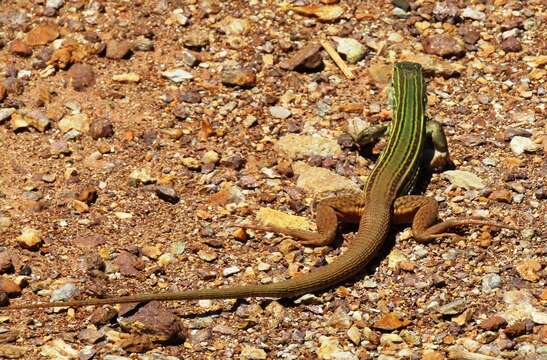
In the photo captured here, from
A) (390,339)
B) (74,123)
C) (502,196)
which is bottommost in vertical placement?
(390,339)

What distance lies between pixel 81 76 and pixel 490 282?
12.0 ft

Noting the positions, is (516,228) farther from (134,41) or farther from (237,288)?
(134,41)

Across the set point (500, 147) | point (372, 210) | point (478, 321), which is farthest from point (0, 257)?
point (500, 147)

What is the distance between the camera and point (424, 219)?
6770 millimetres

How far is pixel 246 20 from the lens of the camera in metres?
8.66

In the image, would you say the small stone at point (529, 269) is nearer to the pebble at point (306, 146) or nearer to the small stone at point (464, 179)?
the small stone at point (464, 179)

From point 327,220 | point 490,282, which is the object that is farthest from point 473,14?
point 490,282

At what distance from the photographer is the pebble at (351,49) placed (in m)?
8.38

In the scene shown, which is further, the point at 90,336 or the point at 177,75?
the point at 177,75

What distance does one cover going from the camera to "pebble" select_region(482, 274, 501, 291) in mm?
6273

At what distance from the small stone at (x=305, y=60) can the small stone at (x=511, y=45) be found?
156 cm

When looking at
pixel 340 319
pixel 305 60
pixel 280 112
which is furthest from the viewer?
pixel 305 60

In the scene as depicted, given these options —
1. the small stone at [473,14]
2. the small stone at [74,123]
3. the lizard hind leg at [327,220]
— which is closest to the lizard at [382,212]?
the lizard hind leg at [327,220]

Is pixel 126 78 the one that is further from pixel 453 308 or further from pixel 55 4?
pixel 453 308
